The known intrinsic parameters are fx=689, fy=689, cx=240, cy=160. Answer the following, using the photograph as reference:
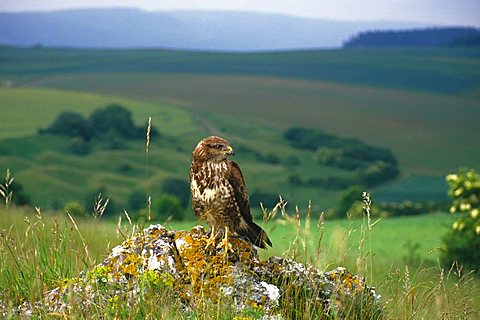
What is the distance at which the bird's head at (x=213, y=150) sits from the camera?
20.8ft

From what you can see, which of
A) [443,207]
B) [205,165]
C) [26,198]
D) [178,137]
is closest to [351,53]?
[178,137]

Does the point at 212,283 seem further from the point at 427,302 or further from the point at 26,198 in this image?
the point at 26,198

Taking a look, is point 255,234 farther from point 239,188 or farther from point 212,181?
point 212,181

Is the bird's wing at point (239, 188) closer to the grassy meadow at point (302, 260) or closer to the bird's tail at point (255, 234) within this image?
the bird's tail at point (255, 234)

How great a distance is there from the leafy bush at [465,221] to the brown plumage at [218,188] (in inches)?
454

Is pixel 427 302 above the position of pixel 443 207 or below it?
above

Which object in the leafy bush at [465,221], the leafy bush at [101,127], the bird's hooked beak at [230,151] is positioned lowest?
the leafy bush at [101,127]

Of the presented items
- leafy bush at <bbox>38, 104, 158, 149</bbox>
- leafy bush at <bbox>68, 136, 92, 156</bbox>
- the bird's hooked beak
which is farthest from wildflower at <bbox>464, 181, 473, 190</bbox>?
leafy bush at <bbox>38, 104, 158, 149</bbox>

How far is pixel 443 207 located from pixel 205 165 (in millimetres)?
31026

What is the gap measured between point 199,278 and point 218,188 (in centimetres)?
86

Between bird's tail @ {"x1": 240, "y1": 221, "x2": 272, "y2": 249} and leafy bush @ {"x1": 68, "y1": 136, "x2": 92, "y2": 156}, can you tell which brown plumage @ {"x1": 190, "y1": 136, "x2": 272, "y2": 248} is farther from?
leafy bush @ {"x1": 68, "y1": 136, "x2": 92, "y2": 156}

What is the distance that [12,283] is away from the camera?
6.80m

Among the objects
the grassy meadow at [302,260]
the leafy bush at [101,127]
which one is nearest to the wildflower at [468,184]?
the grassy meadow at [302,260]

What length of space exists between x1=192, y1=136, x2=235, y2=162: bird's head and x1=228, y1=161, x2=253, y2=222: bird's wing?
0.20m
